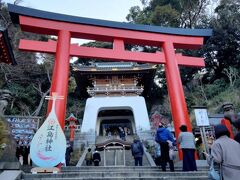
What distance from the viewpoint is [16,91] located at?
2175 centimetres

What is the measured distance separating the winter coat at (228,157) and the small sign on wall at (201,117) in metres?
4.81

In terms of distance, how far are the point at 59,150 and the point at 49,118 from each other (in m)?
0.85

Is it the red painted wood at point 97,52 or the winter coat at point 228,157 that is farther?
the red painted wood at point 97,52

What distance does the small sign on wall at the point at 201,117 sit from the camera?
7787 millimetres

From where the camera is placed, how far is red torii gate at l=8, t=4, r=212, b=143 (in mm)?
8492

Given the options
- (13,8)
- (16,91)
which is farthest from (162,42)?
(16,91)

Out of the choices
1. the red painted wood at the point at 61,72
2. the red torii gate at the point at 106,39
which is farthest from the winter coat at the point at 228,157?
the red torii gate at the point at 106,39

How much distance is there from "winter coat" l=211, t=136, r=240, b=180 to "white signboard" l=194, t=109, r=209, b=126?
481cm

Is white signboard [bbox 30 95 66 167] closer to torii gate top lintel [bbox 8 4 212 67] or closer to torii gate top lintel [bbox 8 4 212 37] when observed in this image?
torii gate top lintel [bbox 8 4 212 67]

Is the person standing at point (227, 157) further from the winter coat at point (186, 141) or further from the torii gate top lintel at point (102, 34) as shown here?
the torii gate top lintel at point (102, 34)

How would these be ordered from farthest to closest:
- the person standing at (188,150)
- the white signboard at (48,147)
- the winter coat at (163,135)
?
the winter coat at (163,135) < the person standing at (188,150) < the white signboard at (48,147)

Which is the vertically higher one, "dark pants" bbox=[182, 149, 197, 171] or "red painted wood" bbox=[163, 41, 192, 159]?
"red painted wood" bbox=[163, 41, 192, 159]

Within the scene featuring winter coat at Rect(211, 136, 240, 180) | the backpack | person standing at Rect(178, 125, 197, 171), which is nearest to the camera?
winter coat at Rect(211, 136, 240, 180)

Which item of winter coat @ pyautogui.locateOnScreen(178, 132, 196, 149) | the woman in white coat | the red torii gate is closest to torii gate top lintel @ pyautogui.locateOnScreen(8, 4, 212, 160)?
the red torii gate
